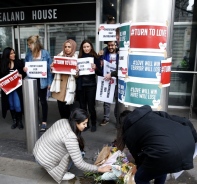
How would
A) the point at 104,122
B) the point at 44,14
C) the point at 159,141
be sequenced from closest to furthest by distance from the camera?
the point at 159,141, the point at 104,122, the point at 44,14

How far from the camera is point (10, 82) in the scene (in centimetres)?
399

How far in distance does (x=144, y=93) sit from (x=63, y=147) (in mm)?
1092

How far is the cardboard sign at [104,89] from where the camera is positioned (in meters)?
4.00

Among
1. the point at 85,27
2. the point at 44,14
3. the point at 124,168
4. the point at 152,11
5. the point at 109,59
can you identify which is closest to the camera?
the point at 152,11

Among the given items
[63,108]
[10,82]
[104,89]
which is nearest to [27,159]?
[63,108]

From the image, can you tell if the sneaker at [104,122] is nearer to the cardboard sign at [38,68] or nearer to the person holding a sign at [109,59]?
the person holding a sign at [109,59]

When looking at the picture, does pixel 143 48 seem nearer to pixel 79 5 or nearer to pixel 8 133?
pixel 8 133

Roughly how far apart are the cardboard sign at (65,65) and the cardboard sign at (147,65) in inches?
57.8

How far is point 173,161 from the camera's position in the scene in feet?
5.78

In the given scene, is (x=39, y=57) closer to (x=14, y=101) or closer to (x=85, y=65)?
(x=85, y=65)

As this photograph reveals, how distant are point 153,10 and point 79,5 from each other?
13.0 feet

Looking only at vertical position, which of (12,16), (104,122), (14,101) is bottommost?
(104,122)

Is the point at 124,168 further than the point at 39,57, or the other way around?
the point at 39,57

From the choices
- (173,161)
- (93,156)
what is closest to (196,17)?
(93,156)
